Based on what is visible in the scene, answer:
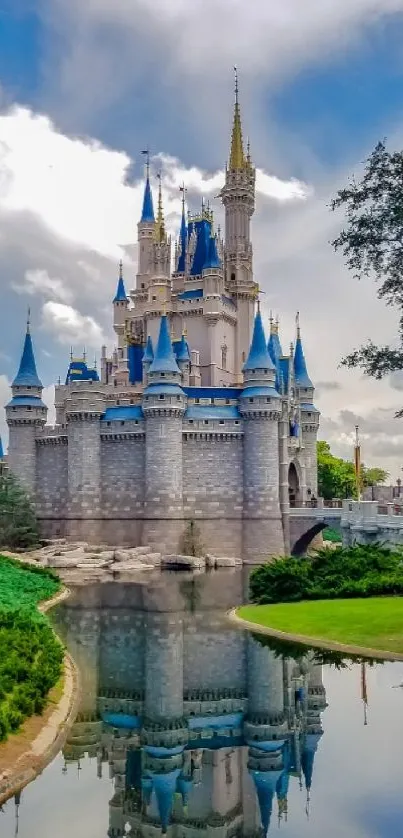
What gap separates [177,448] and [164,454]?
869 mm

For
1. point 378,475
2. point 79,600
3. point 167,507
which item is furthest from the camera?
point 378,475

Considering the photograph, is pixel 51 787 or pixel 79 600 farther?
pixel 79 600

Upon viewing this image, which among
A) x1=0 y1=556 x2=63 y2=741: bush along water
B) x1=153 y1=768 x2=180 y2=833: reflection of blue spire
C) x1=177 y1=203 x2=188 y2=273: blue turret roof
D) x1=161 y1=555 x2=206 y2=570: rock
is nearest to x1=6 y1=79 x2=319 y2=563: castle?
x1=161 y1=555 x2=206 y2=570: rock

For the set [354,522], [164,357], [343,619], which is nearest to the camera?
[343,619]

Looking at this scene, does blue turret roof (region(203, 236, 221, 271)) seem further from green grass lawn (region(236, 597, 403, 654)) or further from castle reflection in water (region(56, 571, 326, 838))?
castle reflection in water (region(56, 571, 326, 838))

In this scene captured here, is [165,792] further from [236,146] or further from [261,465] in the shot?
[236,146]

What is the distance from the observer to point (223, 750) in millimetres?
12031

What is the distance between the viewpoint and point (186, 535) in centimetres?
4659

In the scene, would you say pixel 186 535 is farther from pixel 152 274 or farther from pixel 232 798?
pixel 232 798

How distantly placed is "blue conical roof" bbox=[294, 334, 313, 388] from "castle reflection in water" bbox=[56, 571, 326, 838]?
36.9 metres

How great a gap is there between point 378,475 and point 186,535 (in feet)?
198

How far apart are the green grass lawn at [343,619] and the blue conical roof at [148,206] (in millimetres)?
45873

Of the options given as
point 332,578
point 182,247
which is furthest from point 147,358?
point 332,578

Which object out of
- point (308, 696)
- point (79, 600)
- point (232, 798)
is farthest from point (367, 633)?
point (79, 600)
